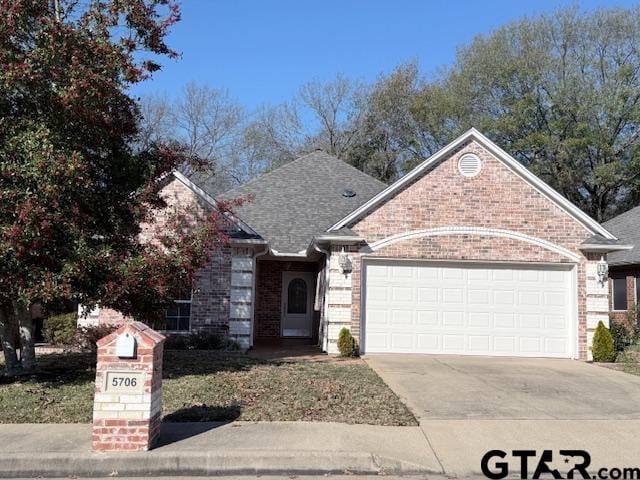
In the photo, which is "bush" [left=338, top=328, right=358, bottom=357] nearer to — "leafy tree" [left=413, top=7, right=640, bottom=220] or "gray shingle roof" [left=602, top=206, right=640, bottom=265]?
"gray shingle roof" [left=602, top=206, right=640, bottom=265]

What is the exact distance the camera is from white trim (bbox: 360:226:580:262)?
47.2 ft

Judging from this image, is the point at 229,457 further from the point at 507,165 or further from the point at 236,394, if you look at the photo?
the point at 507,165

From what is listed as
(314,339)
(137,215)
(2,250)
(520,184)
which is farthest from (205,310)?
(520,184)

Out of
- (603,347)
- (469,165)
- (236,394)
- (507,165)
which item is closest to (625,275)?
(603,347)

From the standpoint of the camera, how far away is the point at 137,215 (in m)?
10.0

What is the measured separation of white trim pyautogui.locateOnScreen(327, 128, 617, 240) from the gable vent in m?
0.35

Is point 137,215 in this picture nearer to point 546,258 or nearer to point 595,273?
point 546,258

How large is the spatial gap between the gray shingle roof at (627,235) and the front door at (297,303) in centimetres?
1093

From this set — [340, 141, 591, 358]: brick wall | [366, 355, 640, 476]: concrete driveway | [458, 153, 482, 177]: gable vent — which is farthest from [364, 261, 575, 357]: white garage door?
[458, 153, 482, 177]: gable vent

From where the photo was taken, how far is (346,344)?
13812mm

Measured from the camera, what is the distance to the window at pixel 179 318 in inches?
597

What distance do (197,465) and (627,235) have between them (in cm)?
2130

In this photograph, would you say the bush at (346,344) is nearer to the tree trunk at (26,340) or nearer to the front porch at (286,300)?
the front porch at (286,300)

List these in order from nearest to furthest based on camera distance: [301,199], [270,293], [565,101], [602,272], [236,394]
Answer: [236,394], [602,272], [270,293], [301,199], [565,101]
